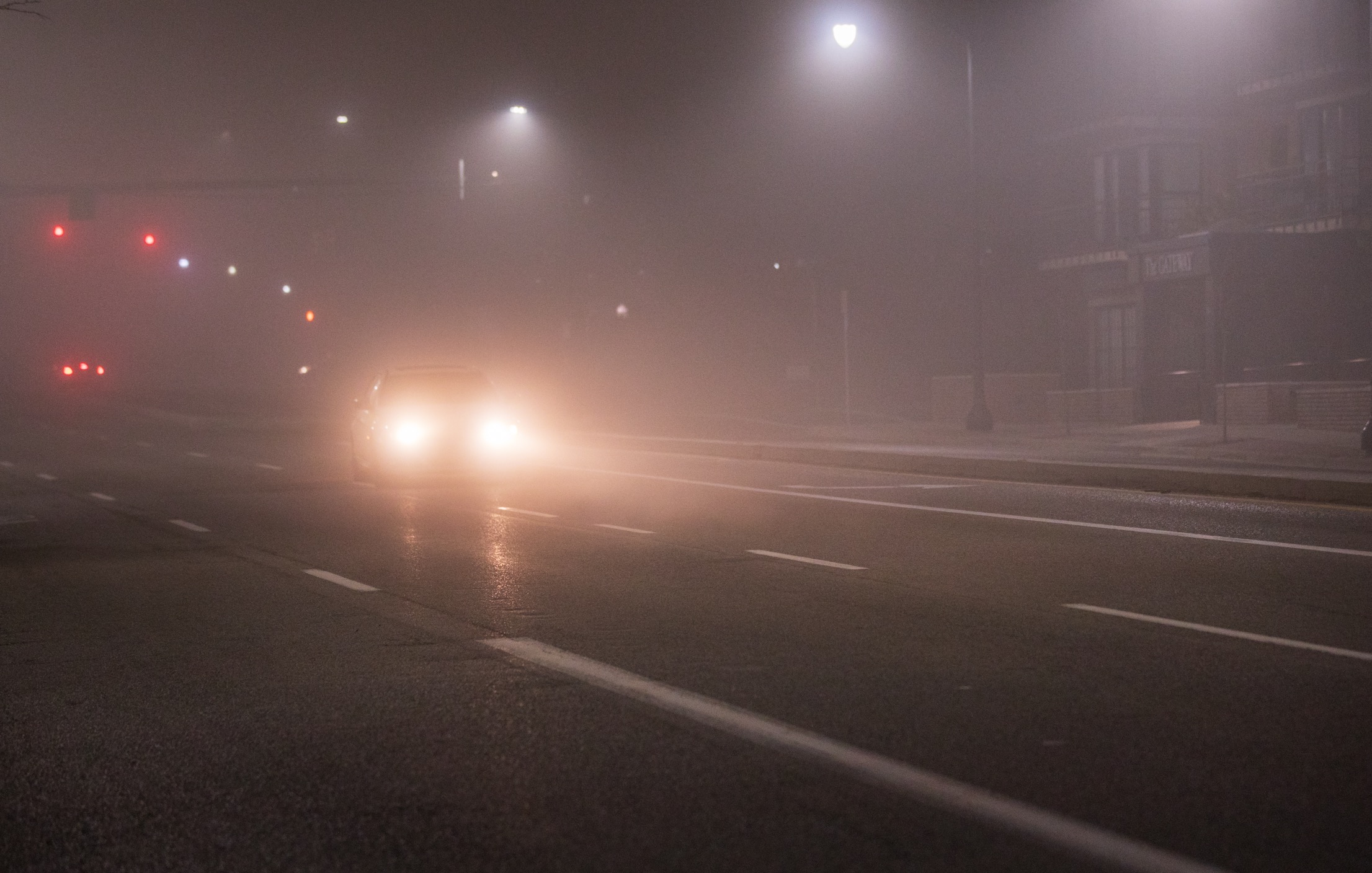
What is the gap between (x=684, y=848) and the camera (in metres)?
4.89

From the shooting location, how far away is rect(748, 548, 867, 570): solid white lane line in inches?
472

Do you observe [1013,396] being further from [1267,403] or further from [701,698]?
[701,698]

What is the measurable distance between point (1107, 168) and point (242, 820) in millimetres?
42030

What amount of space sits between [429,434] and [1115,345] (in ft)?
87.8

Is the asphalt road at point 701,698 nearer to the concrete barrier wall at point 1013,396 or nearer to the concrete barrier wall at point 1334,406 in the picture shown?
the concrete barrier wall at point 1334,406

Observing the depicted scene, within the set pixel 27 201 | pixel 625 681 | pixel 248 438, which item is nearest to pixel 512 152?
pixel 248 438

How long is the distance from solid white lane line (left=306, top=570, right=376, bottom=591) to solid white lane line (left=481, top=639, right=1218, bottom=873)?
3.55 m

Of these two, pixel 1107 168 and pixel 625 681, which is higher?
pixel 1107 168

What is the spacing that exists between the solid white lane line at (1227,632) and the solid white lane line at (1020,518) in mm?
3487

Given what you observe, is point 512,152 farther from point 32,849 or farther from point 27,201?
point 32,849

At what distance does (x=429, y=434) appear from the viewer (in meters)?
22.6

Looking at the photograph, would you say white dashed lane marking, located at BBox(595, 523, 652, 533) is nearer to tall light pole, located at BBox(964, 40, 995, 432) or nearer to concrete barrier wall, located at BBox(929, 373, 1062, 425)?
tall light pole, located at BBox(964, 40, 995, 432)

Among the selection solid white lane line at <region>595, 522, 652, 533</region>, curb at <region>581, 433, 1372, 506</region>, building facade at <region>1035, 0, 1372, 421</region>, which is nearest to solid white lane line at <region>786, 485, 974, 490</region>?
curb at <region>581, 433, 1372, 506</region>

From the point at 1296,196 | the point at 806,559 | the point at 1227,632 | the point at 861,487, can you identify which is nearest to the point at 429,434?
the point at 861,487
